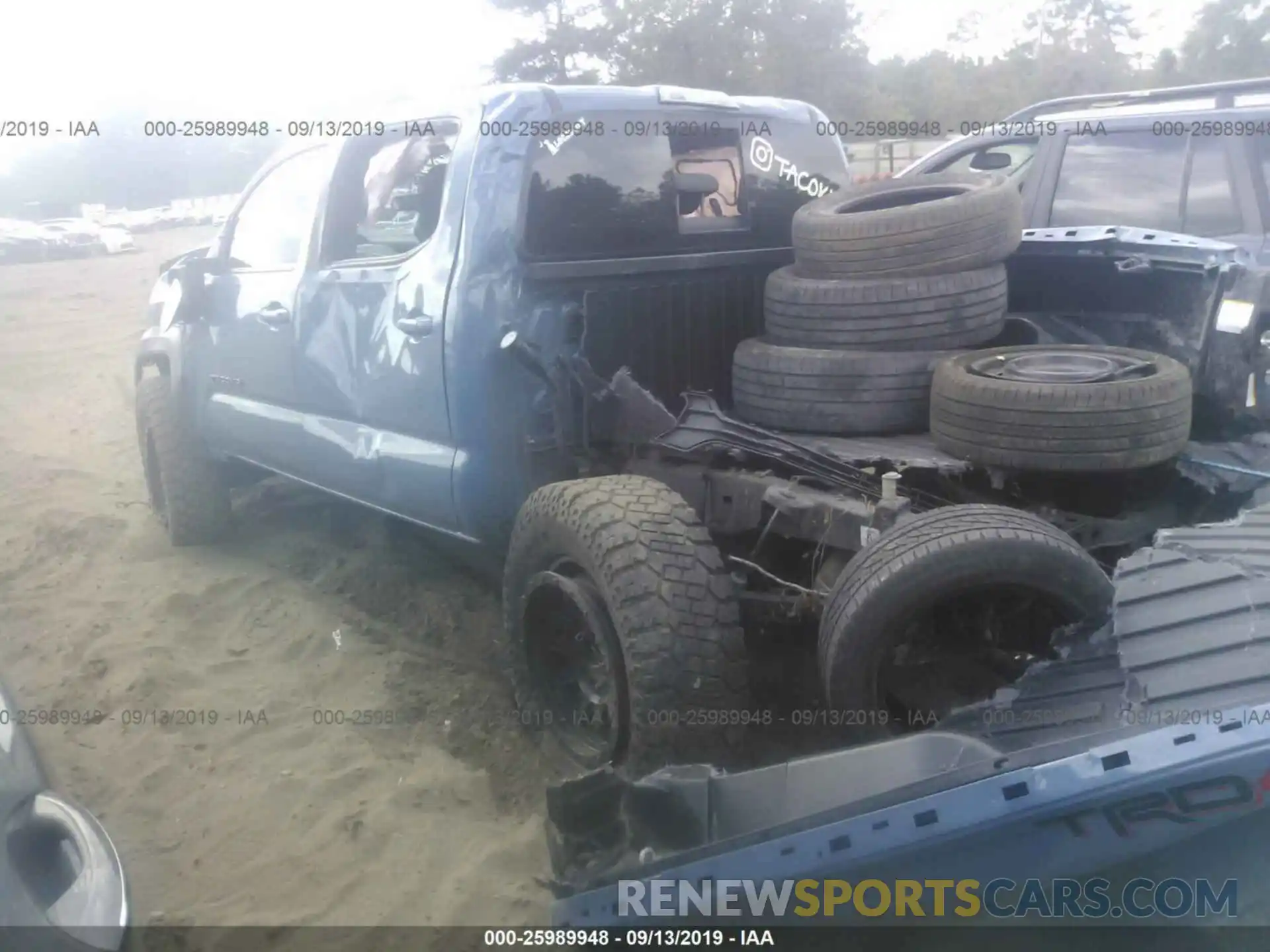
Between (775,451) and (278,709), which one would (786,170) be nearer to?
(775,451)

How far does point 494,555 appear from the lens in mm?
4180

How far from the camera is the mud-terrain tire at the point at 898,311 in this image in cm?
346

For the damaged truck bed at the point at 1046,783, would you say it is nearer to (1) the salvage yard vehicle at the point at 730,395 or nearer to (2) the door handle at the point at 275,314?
(1) the salvage yard vehicle at the point at 730,395

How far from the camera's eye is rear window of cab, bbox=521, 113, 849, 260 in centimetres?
363

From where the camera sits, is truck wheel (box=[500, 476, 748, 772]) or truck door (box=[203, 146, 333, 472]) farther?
truck door (box=[203, 146, 333, 472])

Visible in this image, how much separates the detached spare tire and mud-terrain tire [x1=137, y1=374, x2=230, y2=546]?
3.39 metres

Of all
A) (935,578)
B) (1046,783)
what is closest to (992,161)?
(935,578)

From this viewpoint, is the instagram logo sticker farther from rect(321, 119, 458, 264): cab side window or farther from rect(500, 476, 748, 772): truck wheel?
rect(500, 476, 748, 772): truck wheel

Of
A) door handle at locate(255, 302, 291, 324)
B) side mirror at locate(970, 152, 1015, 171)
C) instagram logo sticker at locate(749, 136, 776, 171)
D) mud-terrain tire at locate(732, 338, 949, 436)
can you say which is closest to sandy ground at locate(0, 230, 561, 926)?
door handle at locate(255, 302, 291, 324)

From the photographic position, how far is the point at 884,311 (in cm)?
347

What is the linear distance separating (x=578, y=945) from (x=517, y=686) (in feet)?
4.04

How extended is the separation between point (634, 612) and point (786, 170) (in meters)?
2.29

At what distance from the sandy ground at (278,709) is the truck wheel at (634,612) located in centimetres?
45

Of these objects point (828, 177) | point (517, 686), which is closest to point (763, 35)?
point (828, 177)
